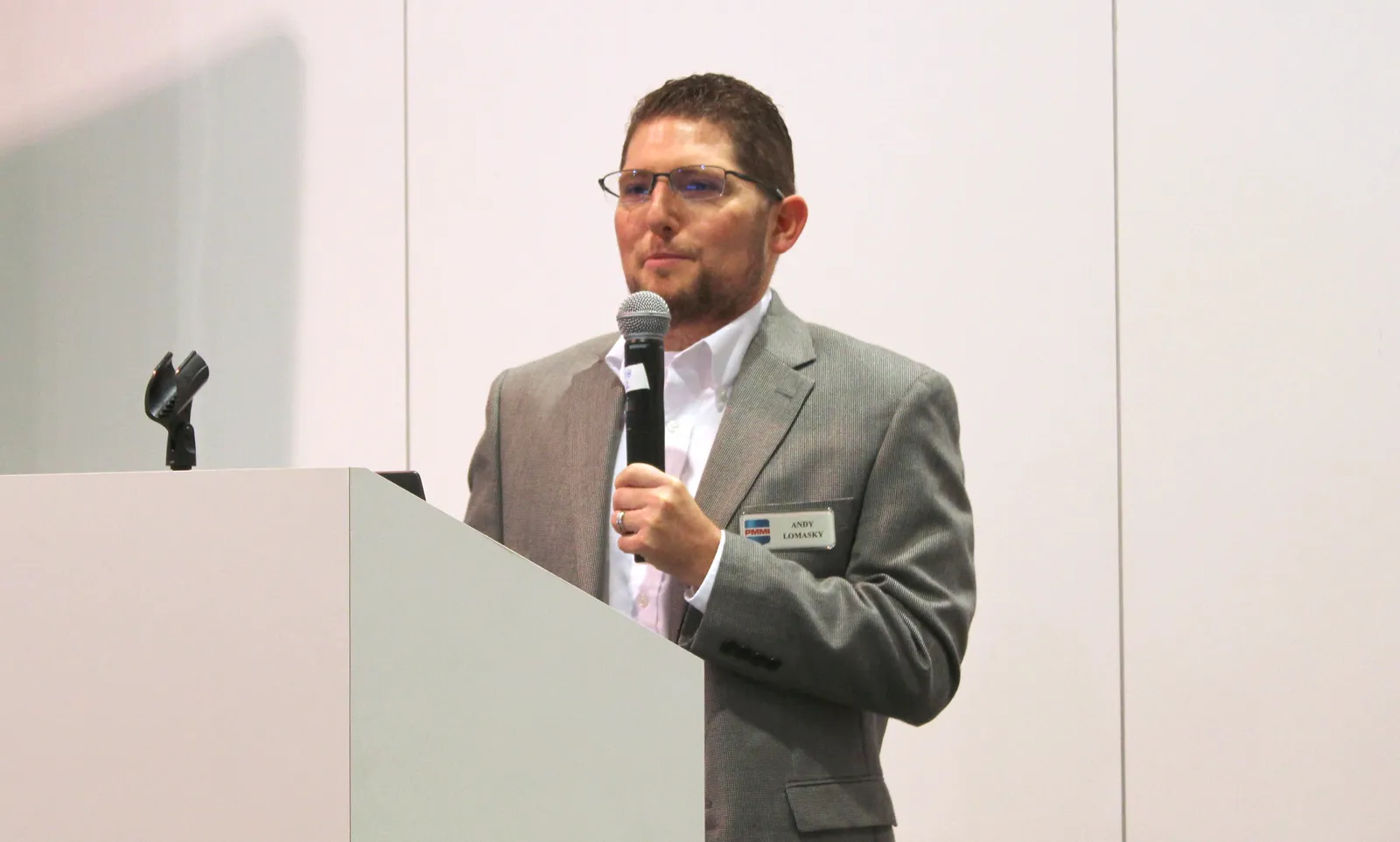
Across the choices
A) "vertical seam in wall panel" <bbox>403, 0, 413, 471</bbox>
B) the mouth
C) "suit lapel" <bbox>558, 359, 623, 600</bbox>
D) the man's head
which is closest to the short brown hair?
the man's head

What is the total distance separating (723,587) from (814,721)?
0.79ft

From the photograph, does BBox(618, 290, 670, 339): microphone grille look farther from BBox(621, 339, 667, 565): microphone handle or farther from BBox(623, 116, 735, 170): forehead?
BBox(623, 116, 735, 170): forehead

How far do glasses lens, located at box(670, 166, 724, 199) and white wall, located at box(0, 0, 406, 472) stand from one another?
137 centimetres

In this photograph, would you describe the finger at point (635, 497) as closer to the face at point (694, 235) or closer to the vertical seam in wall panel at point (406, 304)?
the face at point (694, 235)

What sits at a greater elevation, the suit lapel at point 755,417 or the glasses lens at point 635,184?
the glasses lens at point 635,184

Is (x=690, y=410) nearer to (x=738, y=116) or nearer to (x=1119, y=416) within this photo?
(x=738, y=116)

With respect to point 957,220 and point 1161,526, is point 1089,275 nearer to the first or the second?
point 957,220

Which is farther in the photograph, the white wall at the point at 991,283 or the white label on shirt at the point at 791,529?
the white wall at the point at 991,283

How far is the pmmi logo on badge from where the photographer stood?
157 cm

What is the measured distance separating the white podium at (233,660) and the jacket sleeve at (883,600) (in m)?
0.64

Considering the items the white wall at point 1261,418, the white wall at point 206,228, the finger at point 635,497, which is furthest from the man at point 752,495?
the white wall at point 206,228

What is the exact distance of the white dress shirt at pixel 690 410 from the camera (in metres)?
1.63

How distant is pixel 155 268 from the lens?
122 inches

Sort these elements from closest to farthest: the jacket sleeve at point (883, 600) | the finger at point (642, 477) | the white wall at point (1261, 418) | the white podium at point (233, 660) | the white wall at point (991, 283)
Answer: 1. the white podium at point (233, 660)
2. the finger at point (642, 477)
3. the jacket sleeve at point (883, 600)
4. the white wall at point (1261, 418)
5. the white wall at point (991, 283)
